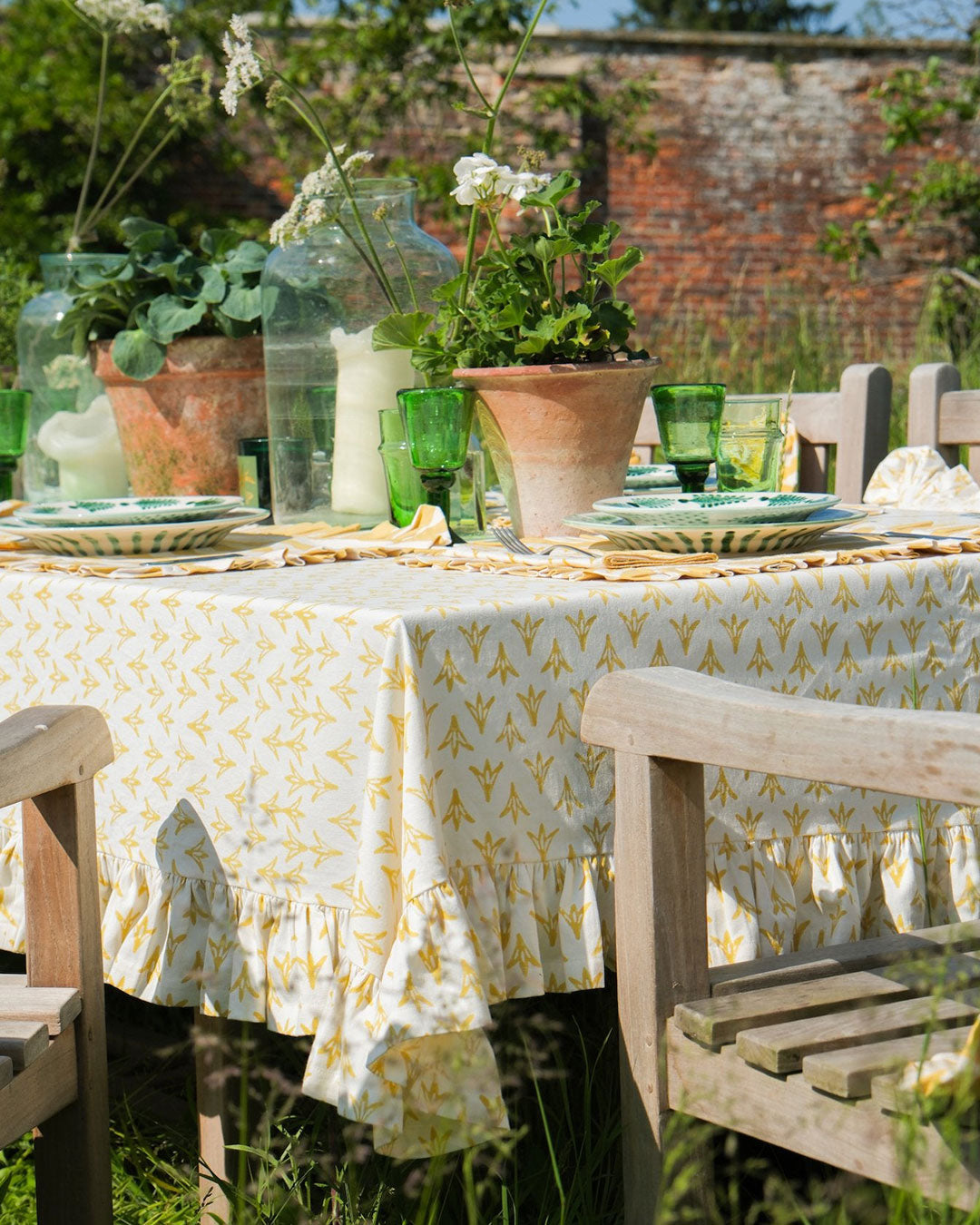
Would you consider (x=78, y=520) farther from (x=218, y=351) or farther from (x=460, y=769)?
(x=460, y=769)

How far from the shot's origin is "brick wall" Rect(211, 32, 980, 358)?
8258 mm

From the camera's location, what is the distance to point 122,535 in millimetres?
1420

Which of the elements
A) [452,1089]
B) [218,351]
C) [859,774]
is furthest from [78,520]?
[859,774]

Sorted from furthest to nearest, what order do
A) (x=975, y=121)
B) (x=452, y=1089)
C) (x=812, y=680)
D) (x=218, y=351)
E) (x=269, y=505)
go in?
(x=975, y=121) < (x=269, y=505) < (x=218, y=351) < (x=812, y=680) < (x=452, y=1089)

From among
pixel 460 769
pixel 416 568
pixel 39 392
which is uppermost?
pixel 39 392

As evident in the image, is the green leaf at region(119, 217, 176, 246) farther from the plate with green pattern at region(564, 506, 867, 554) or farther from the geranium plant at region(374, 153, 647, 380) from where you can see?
the plate with green pattern at region(564, 506, 867, 554)

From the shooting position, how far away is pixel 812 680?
46.0 inches

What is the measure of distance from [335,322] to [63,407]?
0.59 meters

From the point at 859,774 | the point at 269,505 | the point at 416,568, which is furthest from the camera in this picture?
the point at 269,505

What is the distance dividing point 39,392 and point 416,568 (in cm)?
101

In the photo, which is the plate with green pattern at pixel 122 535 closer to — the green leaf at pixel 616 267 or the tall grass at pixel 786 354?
the green leaf at pixel 616 267

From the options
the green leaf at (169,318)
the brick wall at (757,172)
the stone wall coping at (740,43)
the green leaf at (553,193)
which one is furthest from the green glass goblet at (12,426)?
the stone wall coping at (740,43)

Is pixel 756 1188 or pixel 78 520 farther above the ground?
pixel 78 520

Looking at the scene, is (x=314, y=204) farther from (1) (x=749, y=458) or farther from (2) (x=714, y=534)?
(2) (x=714, y=534)
